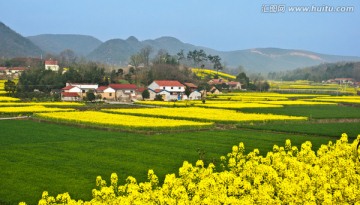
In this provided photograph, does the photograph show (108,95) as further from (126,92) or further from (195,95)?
(195,95)

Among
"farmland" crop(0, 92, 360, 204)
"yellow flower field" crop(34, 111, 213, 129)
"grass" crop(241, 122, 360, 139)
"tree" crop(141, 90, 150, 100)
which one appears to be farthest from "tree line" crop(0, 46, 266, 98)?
"grass" crop(241, 122, 360, 139)

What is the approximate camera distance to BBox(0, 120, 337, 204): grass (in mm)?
24094

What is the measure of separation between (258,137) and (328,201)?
2823cm

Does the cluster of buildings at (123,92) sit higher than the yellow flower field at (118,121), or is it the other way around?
the cluster of buildings at (123,92)

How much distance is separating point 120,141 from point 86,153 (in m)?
6.15

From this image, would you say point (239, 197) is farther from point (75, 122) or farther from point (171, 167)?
point (75, 122)

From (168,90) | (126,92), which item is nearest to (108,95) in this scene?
(126,92)

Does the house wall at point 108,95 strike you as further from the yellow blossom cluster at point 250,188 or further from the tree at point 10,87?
the yellow blossom cluster at point 250,188

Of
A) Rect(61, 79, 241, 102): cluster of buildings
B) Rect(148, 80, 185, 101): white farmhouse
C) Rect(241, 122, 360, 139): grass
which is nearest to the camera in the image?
Rect(241, 122, 360, 139): grass

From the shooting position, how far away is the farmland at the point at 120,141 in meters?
25.5

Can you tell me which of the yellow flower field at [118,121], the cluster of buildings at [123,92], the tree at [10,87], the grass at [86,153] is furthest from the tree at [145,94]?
the grass at [86,153]

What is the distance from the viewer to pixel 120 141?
3912 cm

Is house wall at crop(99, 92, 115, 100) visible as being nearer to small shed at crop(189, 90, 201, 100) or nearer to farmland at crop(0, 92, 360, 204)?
small shed at crop(189, 90, 201, 100)

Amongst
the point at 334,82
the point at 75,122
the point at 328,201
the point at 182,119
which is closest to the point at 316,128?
the point at 182,119
